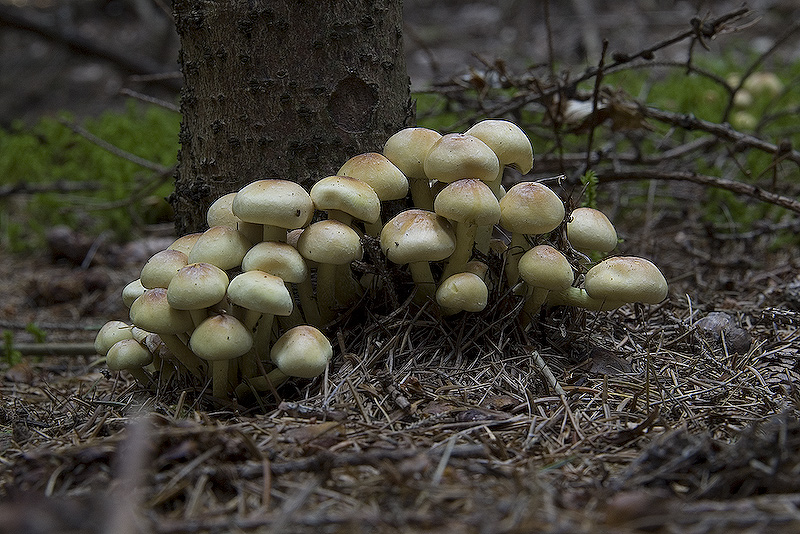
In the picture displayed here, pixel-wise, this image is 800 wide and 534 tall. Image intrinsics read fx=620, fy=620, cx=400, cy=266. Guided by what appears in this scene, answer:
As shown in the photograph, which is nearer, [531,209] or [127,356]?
[531,209]

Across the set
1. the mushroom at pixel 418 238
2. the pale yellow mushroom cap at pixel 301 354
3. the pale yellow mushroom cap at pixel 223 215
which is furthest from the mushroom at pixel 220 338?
the mushroom at pixel 418 238

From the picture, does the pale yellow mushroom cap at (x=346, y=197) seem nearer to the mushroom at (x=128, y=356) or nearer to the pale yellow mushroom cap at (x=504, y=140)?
the pale yellow mushroom cap at (x=504, y=140)

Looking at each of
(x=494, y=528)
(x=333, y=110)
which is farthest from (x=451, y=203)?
(x=494, y=528)

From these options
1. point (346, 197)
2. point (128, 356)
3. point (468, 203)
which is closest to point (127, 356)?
point (128, 356)

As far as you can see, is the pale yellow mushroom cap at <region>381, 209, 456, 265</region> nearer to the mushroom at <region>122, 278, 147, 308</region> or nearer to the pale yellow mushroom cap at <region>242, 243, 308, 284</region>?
the pale yellow mushroom cap at <region>242, 243, 308, 284</region>

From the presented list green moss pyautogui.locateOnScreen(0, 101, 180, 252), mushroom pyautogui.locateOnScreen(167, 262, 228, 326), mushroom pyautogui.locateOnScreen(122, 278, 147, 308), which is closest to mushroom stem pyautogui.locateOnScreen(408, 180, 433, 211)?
mushroom pyautogui.locateOnScreen(167, 262, 228, 326)

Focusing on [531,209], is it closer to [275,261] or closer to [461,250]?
[461,250]

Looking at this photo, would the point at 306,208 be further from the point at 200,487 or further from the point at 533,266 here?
the point at 200,487
